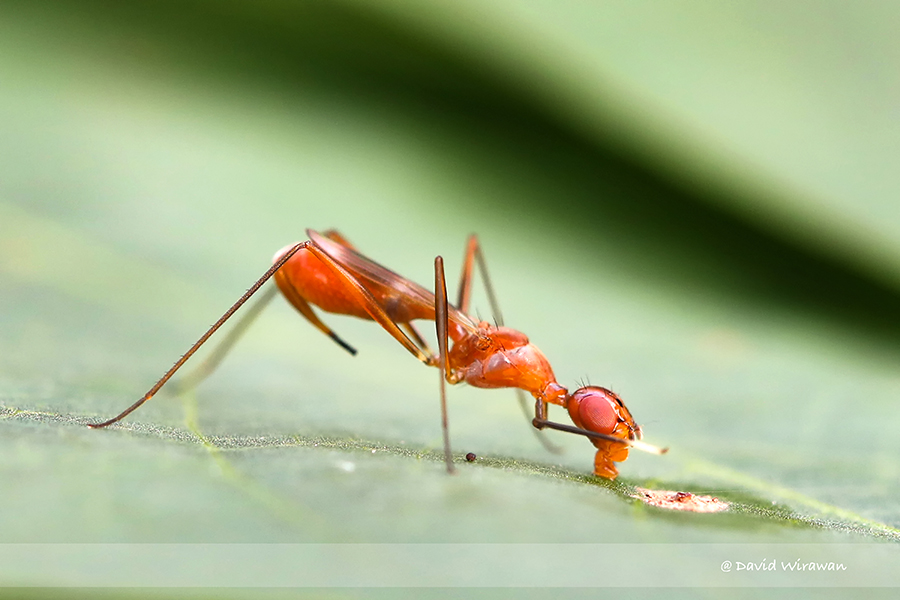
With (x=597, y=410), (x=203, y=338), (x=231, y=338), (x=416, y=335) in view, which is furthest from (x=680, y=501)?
(x=231, y=338)

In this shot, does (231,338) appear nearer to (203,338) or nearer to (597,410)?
(203,338)

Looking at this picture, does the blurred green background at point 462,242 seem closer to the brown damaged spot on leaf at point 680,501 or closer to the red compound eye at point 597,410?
the brown damaged spot on leaf at point 680,501

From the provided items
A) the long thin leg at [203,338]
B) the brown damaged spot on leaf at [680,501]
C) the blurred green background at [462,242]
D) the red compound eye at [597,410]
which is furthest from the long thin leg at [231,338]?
the brown damaged spot on leaf at [680,501]

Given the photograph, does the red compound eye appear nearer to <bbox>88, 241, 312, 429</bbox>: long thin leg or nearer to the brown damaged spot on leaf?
the brown damaged spot on leaf

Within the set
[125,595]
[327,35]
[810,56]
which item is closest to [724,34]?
[810,56]

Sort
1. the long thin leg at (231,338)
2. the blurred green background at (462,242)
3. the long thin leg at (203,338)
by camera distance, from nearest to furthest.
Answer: the blurred green background at (462,242) < the long thin leg at (203,338) < the long thin leg at (231,338)

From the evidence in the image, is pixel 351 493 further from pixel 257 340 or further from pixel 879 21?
pixel 879 21
